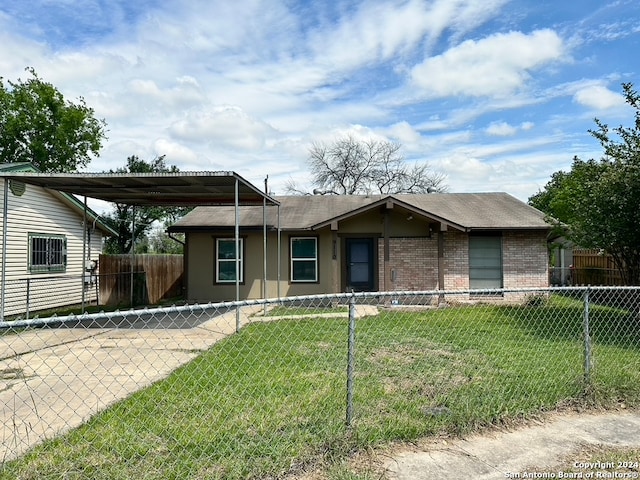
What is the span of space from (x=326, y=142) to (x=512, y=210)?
2313cm

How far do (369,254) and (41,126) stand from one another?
26.1 metres

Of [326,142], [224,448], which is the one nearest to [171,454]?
[224,448]

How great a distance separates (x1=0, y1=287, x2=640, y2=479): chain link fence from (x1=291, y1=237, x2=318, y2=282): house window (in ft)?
17.7

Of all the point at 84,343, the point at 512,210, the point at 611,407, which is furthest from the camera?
the point at 512,210

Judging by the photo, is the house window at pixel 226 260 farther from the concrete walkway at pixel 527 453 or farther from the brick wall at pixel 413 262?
the concrete walkway at pixel 527 453

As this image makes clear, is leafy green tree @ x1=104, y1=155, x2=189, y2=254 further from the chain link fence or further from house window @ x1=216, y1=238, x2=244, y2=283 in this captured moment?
the chain link fence

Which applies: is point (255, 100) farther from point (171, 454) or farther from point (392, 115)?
point (171, 454)

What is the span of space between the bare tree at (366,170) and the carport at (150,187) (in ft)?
77.4

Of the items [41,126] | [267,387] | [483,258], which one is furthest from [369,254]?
[41,126]

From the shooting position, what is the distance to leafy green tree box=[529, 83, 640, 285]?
8859 millimetres

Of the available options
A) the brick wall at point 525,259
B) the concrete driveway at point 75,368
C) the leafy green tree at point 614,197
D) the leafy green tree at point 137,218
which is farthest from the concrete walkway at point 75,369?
the leafy green tree at point 137,218

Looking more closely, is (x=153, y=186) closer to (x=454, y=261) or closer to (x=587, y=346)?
(x=454, y=261)

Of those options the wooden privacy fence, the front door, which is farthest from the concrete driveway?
the front door

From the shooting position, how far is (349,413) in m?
3.56
